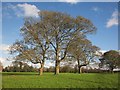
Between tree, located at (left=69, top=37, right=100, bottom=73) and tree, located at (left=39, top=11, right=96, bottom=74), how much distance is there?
3.51ft

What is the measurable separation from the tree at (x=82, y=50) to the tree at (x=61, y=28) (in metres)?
1.07

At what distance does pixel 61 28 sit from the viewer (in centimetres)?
4334

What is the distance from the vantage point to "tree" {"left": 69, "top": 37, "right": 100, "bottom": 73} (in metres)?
43.6

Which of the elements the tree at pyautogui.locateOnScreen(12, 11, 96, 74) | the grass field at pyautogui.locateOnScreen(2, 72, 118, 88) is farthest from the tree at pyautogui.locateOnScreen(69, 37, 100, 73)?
the grass field at pyautogui.locateOnScreen(2, 72, 118, 88)

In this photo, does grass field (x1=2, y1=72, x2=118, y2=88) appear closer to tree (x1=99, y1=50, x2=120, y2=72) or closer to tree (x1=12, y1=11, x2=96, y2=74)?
tree (x1=12, y1=11, x2=96, y2=74)

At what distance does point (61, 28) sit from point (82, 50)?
8.52 metres

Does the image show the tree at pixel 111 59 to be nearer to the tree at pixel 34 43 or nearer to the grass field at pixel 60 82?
the tree at pixel 34 43

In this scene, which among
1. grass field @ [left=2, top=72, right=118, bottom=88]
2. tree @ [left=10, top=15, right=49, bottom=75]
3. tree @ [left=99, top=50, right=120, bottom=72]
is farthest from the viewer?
tree @ [left=99, top=50, right=120, bottom=72]

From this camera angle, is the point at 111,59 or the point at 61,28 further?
the point at 111,59

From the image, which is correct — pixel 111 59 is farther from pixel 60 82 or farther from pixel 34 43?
pixel 60 82

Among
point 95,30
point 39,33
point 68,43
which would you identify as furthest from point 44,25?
point 95,30

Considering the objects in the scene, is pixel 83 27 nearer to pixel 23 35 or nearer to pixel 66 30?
pixel 66 30

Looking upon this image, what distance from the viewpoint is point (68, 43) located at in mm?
43656

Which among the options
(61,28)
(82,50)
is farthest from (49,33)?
(82,50)
